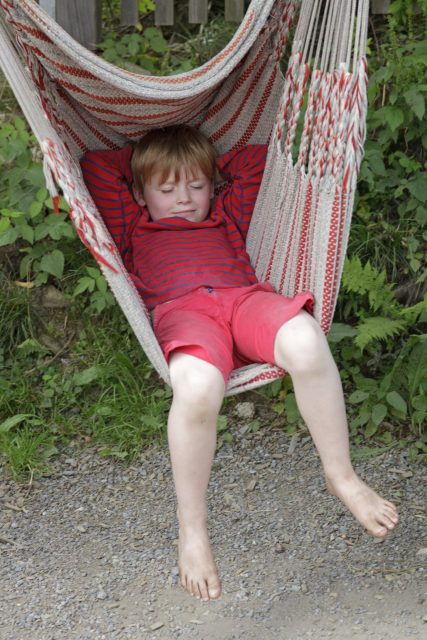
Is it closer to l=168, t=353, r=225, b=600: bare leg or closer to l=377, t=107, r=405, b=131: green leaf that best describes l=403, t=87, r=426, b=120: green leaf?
l=377, t=107, r=405, b=131: green leaf

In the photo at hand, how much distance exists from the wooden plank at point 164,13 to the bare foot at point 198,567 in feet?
8.00

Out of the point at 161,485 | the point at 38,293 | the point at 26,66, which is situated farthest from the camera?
the point at 38,293

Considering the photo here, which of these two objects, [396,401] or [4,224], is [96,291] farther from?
[396,401]

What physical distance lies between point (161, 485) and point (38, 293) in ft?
2.99

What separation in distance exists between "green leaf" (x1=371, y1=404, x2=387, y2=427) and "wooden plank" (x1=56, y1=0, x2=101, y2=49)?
69.3 inches

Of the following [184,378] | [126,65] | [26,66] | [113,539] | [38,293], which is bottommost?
[113,539]

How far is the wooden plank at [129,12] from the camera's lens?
12.6 feet

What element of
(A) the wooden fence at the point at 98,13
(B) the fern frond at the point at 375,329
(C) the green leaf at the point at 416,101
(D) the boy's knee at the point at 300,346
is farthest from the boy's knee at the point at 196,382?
(A) the wooden fence at the point at 98,13

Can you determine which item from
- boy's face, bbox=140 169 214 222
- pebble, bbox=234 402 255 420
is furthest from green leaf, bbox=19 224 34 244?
pebble, bbox=234 402 255 420

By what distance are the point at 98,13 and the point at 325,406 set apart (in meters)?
2.18

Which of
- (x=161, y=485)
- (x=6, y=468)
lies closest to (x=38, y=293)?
(x=6, y=468)

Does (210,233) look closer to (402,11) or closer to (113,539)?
(113,539)

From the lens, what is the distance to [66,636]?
2445mm

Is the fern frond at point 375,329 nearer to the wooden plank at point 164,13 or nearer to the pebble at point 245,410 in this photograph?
the pebble at point 245,410
